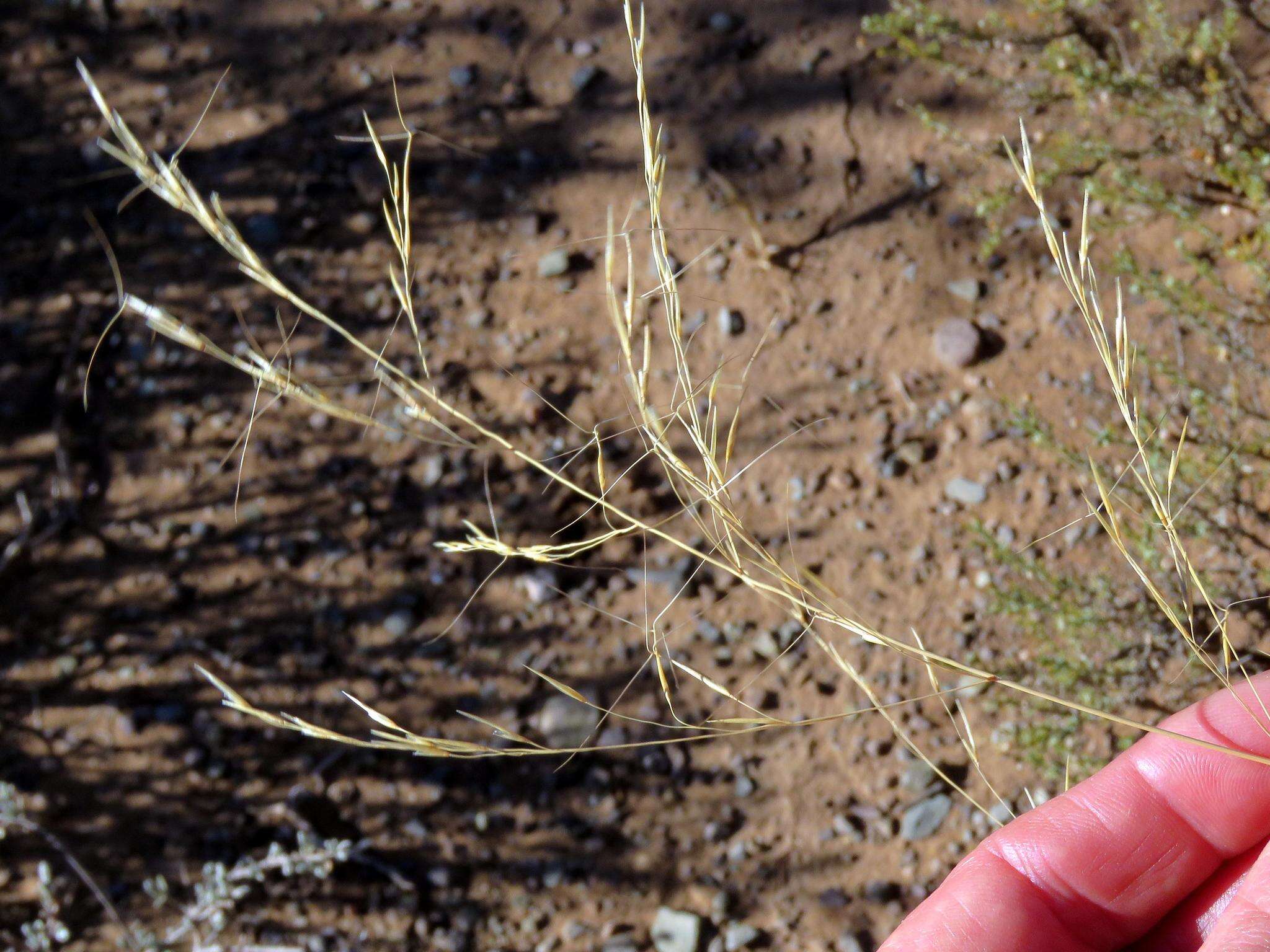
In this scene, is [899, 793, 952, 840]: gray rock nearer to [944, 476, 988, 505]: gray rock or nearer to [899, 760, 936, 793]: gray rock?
[899, 760, 936, 793]: gray rock

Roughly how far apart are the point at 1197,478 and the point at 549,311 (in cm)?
150

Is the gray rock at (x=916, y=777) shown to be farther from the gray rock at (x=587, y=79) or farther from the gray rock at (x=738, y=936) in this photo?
the gray rock at (x=587, y=79)

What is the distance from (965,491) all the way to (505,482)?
107 centimetres

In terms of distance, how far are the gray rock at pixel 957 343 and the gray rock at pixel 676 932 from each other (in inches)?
53.8

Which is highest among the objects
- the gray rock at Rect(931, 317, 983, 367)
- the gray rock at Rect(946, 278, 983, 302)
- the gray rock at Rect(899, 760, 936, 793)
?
the gray rock at Rect(946, 278, 983, 302)

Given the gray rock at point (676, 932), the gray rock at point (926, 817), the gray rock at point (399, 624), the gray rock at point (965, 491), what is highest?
the gray rock at point (965, 491)

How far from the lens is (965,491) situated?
239cm

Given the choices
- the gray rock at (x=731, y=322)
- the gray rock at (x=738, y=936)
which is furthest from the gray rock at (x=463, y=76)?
the gray rock at (x=738, y=936)

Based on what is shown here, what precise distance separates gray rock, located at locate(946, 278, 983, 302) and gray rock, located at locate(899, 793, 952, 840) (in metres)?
1.13

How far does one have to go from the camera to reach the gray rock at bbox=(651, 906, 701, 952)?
224 cm

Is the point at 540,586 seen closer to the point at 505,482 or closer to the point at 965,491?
the point at 505,482

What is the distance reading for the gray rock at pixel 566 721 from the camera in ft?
7.84

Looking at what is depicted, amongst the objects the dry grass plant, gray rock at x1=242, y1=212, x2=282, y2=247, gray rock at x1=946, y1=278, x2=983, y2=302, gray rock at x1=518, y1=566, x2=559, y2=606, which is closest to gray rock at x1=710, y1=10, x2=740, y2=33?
the dry grass plant

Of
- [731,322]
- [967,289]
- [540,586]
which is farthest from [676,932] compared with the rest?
[967,289]
